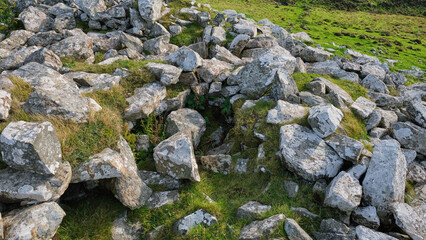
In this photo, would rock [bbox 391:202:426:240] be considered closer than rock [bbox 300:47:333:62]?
Yes

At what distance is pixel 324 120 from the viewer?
832 centimetres

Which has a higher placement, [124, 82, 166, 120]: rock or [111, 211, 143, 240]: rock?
[124, 82, 166, 120]: rock

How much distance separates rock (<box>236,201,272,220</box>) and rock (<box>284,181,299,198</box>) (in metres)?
0.85

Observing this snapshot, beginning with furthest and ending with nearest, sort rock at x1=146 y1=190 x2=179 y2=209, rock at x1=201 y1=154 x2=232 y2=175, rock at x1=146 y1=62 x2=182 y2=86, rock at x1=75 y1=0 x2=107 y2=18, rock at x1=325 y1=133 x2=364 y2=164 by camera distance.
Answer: rock at x1=75 y1=0 x2=107 y2=18, rock at x1=146 y1=62 x2=182 y2=86, rock at x1=201 y1=154 x2=232 y2=175, rock at x1=325 y1=133 x2=364 y2=164, rock at x1=146 y1=190 x2=179 y2=209

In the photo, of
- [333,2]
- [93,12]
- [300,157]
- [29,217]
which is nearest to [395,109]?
[300,157]

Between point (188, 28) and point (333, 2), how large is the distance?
72.7 m

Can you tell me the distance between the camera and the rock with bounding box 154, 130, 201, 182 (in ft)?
25.5

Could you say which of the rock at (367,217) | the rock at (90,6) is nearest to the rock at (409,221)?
the rock at (367,217)

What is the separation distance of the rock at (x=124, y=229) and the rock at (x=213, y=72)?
6.92 meters

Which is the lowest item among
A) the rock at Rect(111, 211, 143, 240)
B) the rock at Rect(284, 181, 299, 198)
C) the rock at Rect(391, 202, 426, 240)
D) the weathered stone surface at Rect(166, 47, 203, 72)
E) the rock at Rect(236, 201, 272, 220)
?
the rock at Rect(111, 211, 143, 240)

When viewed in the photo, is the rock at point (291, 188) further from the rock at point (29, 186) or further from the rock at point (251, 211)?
the rock at point (29, 186)

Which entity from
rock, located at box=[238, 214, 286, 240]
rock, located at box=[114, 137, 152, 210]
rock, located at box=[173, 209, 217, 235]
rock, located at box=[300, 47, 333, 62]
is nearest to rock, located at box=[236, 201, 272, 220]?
rock, located at box=[238, 214, 286, 240]

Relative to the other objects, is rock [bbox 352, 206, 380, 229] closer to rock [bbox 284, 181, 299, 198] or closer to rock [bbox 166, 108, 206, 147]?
rock [bbox 284, 181, 299, 198]

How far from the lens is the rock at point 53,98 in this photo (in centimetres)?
750
